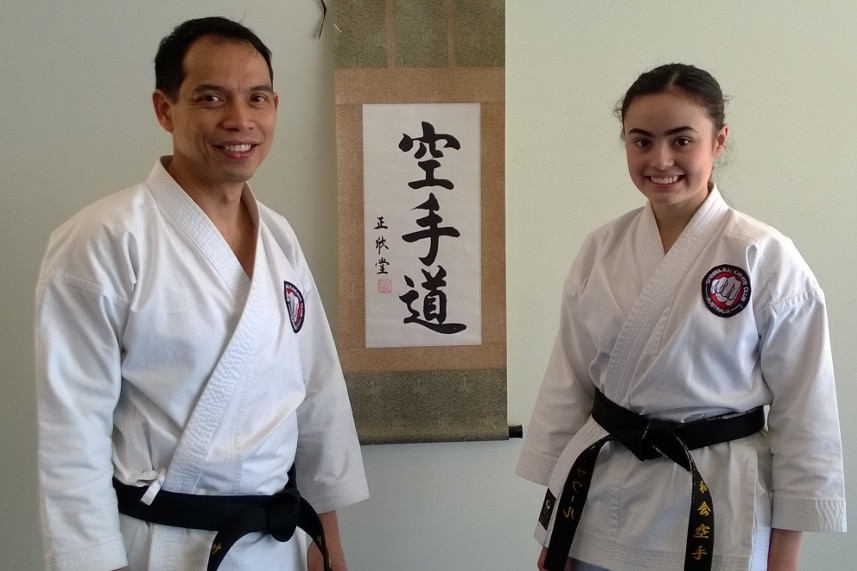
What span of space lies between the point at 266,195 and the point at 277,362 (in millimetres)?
767

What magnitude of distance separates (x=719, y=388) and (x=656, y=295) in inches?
8.6

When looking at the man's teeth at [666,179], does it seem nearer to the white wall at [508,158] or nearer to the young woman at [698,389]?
the young woman at [698,389]

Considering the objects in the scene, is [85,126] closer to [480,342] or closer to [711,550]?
[480,342]

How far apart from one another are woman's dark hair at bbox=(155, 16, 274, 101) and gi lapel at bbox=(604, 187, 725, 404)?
94 cm

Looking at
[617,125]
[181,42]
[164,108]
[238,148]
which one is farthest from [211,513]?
[617,125]

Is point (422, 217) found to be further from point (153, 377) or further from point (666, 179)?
point (153, 377)

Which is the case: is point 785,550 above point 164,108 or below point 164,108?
below

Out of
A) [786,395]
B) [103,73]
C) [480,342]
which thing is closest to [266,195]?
[103,73]

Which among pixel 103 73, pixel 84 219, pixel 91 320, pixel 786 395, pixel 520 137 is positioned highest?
pixel 103 73

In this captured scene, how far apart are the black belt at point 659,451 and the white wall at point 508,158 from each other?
0.66 metres

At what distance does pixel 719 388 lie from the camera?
1482 mm

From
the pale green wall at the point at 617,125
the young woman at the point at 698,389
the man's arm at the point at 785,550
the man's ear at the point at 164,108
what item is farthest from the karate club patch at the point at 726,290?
the man's ear at the point at 164,108

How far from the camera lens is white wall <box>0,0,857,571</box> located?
207 cm

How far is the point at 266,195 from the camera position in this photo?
7.02 feet
